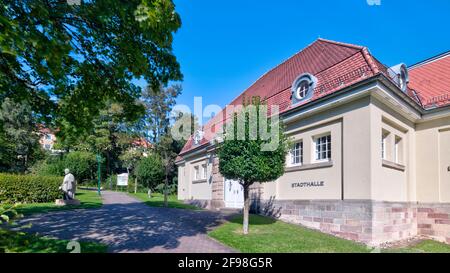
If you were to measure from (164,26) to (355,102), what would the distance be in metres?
7.30

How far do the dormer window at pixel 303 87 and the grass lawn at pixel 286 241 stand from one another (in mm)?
5369

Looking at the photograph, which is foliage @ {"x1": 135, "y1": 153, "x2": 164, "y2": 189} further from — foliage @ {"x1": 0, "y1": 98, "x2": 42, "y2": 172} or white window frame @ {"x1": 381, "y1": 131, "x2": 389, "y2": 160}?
foliage @ {"x1": 0, "y1": 98, "x2": 42, "y2": 172}

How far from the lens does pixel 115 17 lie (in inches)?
256

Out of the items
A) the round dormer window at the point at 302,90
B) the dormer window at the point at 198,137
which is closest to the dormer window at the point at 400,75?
the round dormer window at the point at 302,90

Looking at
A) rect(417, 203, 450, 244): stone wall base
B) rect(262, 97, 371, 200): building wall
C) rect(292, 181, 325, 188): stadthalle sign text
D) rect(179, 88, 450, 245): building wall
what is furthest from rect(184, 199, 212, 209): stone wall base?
rect(417, 203, 450, 244): stone wall base

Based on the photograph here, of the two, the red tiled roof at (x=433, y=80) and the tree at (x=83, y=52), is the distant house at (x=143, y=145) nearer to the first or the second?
the tree at (x=83, y=52)

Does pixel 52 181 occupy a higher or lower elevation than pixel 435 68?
lower

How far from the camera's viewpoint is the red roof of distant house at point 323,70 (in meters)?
10.3

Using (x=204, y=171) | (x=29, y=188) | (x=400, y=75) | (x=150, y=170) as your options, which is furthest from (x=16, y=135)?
(x=400, y=75)

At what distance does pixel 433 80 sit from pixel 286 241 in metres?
10.6

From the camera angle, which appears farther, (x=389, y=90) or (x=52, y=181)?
(x=52, y=181)

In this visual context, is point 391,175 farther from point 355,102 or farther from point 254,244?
point 254,244

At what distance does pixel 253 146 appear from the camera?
358 inches
